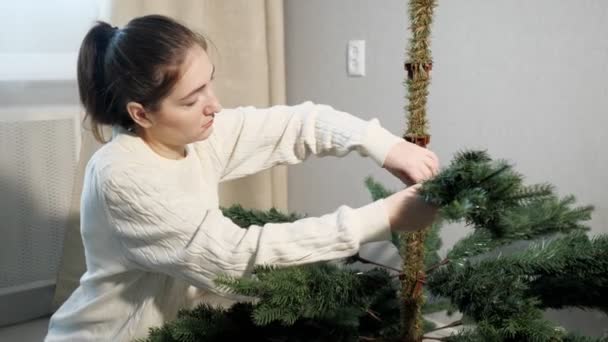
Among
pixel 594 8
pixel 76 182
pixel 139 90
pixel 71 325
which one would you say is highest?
pixel 594 8

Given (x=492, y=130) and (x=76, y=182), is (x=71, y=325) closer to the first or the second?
(x=76, y=182)

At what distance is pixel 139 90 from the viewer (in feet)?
2.76

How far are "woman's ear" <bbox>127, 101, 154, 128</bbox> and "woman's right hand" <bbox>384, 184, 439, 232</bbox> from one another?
1.21ft

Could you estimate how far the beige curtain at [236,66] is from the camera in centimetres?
158

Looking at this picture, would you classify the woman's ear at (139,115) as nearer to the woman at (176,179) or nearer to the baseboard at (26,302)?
the woman at (176,179)

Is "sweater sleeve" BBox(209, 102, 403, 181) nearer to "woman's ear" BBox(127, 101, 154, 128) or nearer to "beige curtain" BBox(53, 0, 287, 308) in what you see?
"woman's ear" BBox(127, 101, 154, 128)

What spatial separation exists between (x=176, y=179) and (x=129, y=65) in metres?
0.17

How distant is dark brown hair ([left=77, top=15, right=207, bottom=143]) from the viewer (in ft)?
2.73

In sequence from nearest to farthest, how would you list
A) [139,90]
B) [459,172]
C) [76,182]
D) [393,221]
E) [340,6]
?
[459,172], [393,221], [139,90], [76,182], [340,6]

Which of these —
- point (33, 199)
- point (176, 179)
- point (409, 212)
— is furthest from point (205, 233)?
point (33, 199)

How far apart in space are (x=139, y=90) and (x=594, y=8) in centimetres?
88

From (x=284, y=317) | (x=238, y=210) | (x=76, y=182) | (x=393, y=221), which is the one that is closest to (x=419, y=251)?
(x=393, y=221)

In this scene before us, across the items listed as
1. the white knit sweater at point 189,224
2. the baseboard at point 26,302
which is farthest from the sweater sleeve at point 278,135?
the baseboard at point 26,302

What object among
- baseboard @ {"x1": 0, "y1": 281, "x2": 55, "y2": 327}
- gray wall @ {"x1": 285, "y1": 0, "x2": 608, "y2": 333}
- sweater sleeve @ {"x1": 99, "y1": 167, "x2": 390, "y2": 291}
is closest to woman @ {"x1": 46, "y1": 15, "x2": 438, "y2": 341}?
sweater sleeve @ {"x1": 99, "y1": 167, "x2": 390, "y2": 291}
